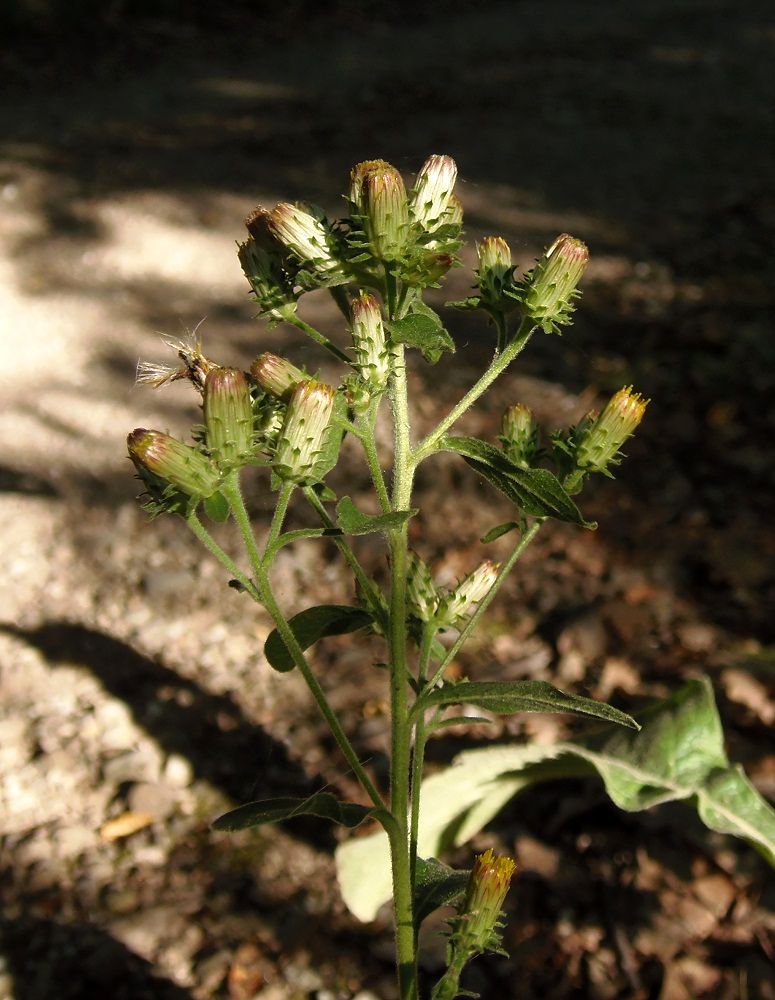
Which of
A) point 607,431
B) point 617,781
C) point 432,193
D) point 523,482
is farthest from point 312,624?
point 617,781

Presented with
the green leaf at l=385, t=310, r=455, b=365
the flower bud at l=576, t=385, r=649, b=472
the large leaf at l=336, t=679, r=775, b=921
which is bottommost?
the large leaf at l=336, t=679, r=775, b=921

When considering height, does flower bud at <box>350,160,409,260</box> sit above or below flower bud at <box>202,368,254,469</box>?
above

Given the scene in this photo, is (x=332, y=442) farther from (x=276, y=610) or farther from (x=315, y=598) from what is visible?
(x=315, y=598)

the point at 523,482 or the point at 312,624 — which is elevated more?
the point at 523,482

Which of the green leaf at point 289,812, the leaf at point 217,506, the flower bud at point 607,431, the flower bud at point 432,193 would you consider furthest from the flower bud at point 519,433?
the green leaf at point 289,812

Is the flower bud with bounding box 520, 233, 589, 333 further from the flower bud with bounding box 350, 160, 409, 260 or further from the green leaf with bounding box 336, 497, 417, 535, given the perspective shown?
the green leaf with bounding box 336, 497, 417, 535

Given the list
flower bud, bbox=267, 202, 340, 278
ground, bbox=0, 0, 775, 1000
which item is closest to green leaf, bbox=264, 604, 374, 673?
flower bud, bbox=267, 202, 340, 278

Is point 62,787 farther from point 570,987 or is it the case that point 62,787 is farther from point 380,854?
point 570,987
